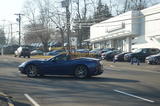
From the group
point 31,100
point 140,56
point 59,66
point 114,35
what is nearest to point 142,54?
point 140,56

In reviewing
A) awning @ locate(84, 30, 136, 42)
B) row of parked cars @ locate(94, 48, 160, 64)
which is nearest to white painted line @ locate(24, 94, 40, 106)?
row of parked cars @ locate(94, 48, 160, 64)

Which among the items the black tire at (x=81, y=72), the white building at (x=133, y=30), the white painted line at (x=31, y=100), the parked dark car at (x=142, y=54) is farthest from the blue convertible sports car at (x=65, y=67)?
the white building at (x=133, y=30)

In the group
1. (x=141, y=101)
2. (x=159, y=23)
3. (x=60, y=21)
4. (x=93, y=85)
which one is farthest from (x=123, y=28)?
(x=141, y=101)

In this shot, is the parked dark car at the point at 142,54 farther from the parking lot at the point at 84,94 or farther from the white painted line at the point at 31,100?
the white painted line at the point at 31,100

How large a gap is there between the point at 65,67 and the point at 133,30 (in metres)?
39.6

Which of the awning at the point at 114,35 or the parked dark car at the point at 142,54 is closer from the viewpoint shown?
the parked dark car at the point at 142,54

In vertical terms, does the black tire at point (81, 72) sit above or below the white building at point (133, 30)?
below

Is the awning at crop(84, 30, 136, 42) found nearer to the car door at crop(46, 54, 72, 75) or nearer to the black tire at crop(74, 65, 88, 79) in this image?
the car door at crop(46, 54, 72, 75)

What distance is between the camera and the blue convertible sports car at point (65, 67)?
1945cm

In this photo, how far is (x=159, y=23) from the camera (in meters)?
51.6

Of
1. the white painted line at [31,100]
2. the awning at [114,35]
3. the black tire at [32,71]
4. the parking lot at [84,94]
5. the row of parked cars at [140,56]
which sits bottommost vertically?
the white painted line at [31,100]

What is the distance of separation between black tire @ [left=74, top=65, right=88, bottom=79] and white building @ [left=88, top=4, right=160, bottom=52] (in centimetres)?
3276

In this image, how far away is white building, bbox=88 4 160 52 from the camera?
52.6 metres

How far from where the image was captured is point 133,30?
190ft
